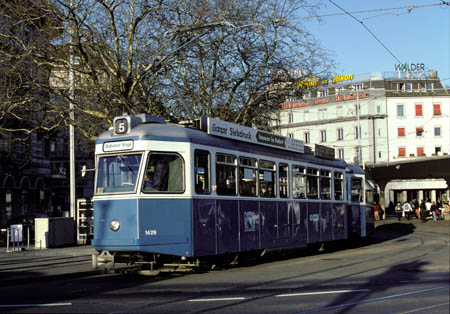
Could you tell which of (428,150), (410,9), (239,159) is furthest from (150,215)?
(428,150)

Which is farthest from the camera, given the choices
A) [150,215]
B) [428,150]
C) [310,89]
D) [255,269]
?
[428,150]

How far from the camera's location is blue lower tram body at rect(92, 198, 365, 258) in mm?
12758

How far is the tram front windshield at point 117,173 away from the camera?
12.9m

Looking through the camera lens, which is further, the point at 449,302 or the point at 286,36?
the point at 286,36

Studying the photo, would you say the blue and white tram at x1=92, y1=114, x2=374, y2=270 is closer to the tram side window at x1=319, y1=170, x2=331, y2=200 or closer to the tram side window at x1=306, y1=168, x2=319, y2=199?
the tram side window at x1=306, y1=168, x2=319, y2=199

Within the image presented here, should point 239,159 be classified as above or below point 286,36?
below

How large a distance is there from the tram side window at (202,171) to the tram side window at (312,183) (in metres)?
5.77

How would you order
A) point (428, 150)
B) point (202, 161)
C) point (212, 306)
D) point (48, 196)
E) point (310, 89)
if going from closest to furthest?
point (212, 306) < point (202, 161) < point (310, 89) < point (48, 196) < point (428, 150)

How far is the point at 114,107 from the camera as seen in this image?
20359 millimetres

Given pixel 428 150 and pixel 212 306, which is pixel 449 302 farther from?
pixel 428 150

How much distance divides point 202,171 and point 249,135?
2.51m

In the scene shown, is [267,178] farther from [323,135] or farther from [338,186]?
[323,135]

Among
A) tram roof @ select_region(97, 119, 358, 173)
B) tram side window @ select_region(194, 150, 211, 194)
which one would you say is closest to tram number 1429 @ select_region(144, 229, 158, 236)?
tram side window @ select_region(194, 150, 211, 194)

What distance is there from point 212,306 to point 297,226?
9199 millimetres
